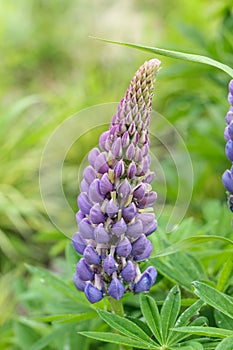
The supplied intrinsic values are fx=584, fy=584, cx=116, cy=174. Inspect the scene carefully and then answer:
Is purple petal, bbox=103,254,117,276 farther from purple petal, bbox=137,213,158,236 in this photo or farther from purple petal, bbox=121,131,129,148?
purple petal, bbox=121,131,129,148

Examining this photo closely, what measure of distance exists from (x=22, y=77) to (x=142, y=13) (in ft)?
4.84

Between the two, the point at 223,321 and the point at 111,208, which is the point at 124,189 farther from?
the point at 223,321

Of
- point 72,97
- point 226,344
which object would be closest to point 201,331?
point 226,344

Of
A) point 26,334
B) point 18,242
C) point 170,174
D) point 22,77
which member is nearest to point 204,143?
point 170,174

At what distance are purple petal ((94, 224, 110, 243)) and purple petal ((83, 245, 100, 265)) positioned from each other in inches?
1.1

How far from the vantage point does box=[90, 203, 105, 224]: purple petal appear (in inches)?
40.4

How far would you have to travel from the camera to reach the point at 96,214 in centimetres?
103

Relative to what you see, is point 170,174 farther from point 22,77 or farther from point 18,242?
point 22,77

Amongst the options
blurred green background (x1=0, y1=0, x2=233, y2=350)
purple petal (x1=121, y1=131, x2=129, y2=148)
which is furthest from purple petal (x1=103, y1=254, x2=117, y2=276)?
blurred green background (x1=0, y1=0, x2=233, y2=350)

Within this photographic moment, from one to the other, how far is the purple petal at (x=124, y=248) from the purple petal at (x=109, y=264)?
0.06ft

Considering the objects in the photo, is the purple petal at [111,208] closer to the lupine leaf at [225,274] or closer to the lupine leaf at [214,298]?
the lupine leaf at [214,298]

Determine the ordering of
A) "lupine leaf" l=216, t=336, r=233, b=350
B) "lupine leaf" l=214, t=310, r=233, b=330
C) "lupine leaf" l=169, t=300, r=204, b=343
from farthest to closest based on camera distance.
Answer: "lupine leaf" l=214, t=310, r=233, b=330, "lupine leaf" l=169, t=300, r=204, b=343, "lupine leaf" l=216, t=336, r=233, b=350

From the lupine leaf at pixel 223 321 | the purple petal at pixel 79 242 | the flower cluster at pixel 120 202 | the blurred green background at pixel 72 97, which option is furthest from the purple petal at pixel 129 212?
the blurred green background at pixel 72 97

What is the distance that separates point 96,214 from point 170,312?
0.24 meters
